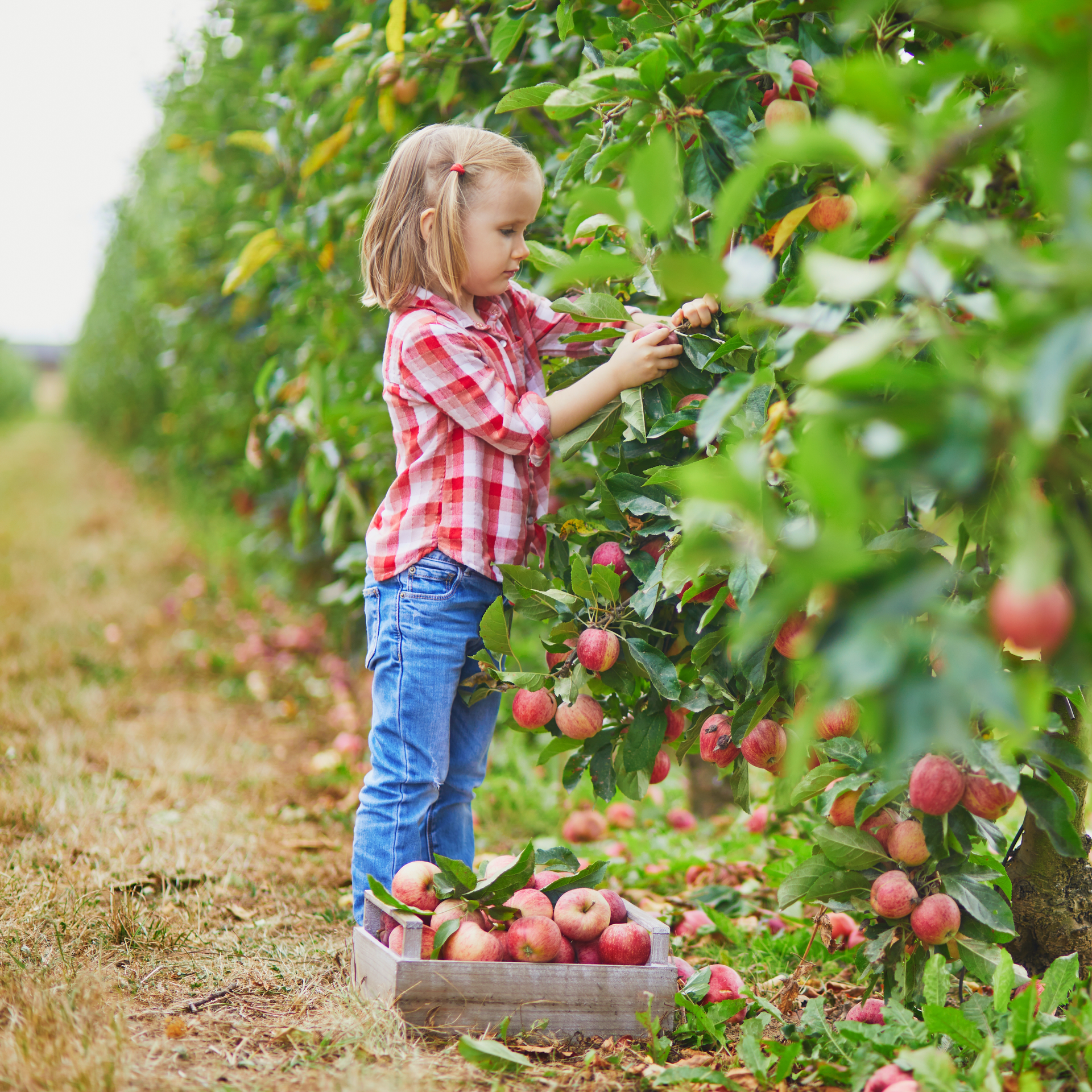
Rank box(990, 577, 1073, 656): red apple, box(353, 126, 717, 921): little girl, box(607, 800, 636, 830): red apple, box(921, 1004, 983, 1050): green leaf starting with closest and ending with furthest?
box(990, 577, 1073, 656): red apple, box(921, 1004, 983, 1050): green leaf, box(353, 126, 717, 921): little girl, box(607, 800, 636, 830): red apple

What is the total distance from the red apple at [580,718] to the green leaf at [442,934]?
1.15 ft

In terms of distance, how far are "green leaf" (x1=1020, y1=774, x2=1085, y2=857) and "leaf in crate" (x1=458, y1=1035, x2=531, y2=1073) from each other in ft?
2.55

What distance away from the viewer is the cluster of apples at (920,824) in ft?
4.14

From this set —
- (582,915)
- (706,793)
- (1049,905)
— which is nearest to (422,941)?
(582,915)

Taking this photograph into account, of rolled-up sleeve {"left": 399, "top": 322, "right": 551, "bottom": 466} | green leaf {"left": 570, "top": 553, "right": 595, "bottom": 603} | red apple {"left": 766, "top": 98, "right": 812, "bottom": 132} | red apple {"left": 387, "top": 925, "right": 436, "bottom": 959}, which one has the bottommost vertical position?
red apple {"left": 387, "top": 925, "right": 436, "bottom": 959}

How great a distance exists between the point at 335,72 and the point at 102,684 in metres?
2.52

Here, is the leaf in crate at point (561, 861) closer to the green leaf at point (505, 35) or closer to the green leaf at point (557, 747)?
the green leaf at point (557, 747)

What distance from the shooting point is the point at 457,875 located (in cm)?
158

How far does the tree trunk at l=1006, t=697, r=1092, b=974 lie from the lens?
5.63 feet

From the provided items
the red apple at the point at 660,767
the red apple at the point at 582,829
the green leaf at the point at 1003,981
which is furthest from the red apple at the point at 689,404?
the red apple at the point at 582,829

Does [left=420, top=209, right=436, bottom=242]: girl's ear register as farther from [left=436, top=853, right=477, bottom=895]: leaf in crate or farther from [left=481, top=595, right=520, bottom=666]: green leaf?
[left=436, top=853, right=477, bottom=895]: leaf in crate

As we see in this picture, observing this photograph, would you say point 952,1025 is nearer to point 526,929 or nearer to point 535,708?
point 526,929

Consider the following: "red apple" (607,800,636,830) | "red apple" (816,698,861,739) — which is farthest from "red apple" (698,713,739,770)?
"red apple" (607,800,636,830)

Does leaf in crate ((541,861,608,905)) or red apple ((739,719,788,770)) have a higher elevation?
red apple ((739,719,788,770))
